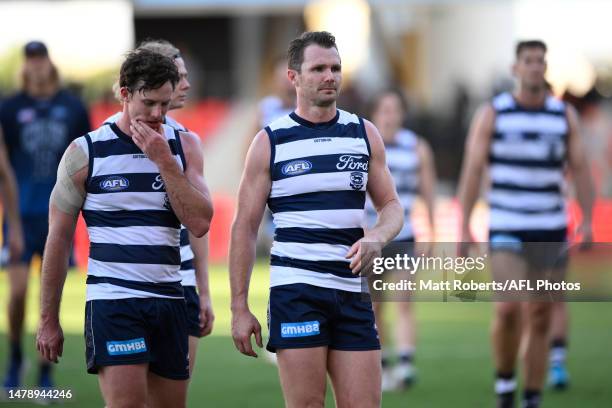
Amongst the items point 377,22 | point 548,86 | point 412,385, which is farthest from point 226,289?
point 377,22

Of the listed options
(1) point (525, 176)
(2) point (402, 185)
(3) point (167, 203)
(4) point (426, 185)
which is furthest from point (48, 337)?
(4) point (426, 185)

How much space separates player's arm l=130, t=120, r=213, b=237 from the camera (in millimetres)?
5918

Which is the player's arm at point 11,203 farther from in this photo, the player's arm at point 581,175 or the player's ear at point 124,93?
the player's arm at point 581,175

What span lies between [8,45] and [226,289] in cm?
3033

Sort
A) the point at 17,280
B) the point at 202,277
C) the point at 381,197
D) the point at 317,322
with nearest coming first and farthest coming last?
the point at 317,322
the point at 381,197
the point at 202,277
the point at 17,280

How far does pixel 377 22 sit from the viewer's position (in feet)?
133

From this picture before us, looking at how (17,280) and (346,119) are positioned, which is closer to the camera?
(346,119)

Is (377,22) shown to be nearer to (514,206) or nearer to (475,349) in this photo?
(475,349)

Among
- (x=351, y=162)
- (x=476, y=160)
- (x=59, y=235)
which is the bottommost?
(x=59, y=235)

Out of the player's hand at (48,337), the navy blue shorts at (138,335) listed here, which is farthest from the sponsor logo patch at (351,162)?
the player's hand at (48,337)

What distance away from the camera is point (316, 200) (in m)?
6.20

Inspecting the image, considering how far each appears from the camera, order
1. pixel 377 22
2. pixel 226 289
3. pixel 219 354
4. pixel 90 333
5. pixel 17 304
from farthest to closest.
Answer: pixel 377 22, pixel 226 289, pixel 219 354, pixel 17 304, pixel 90 333

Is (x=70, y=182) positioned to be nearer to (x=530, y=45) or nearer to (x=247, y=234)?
(x=247, y=234)

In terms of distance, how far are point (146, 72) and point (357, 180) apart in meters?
1.23
